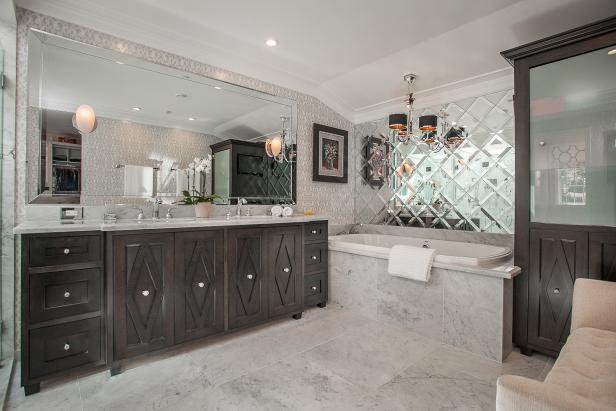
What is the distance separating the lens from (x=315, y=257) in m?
3.30

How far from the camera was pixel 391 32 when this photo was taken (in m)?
2.78

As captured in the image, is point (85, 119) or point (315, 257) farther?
point (315, 257)

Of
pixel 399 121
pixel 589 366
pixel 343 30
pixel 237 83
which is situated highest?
pixel 343 30

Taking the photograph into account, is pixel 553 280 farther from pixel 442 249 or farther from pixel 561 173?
pixel 442 249

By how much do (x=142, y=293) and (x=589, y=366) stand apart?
2.43 meters

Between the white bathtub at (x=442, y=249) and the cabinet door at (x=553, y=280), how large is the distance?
0.96 ft

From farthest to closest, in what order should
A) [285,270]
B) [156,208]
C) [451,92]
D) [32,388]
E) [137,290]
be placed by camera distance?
[451,92]
[285,270]
[156,208]
[137,290]
[32,388]

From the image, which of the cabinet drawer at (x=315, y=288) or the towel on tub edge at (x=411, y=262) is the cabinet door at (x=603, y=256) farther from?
the cabinet drawer at (x=315, y=288)

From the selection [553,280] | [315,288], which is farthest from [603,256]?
[315,288]

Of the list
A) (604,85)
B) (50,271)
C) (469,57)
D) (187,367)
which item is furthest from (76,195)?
(604,85)

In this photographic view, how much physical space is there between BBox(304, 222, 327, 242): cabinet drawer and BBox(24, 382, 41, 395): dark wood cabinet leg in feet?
→ 7.06

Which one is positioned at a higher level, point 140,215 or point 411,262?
point 140,215

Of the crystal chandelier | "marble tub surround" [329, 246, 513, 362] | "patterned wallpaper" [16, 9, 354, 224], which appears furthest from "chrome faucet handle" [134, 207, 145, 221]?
the crystal chandelier

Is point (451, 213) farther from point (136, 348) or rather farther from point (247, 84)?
point (136, 348)
